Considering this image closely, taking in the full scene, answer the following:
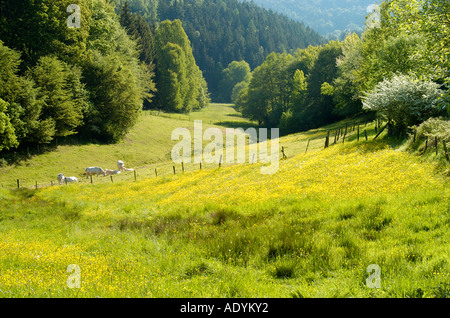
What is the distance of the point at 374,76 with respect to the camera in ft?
111

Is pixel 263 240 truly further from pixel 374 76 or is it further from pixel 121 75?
pixel 121 75

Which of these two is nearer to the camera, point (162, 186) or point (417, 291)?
point (417, 291)

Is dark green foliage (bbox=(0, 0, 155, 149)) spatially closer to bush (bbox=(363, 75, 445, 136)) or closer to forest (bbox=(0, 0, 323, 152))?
forest (bbox=(0, 0, 323, 152))

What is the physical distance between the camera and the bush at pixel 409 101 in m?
20.1

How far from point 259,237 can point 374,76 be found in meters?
32.5

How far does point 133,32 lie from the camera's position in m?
86.4

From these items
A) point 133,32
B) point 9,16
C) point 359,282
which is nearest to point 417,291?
point 359,282

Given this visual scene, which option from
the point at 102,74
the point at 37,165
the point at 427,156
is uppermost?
the point at 102,74

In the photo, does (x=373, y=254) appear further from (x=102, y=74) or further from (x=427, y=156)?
(x=102, y=74)

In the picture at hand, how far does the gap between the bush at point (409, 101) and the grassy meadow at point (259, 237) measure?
293 cm

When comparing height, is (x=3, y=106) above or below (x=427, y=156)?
above
